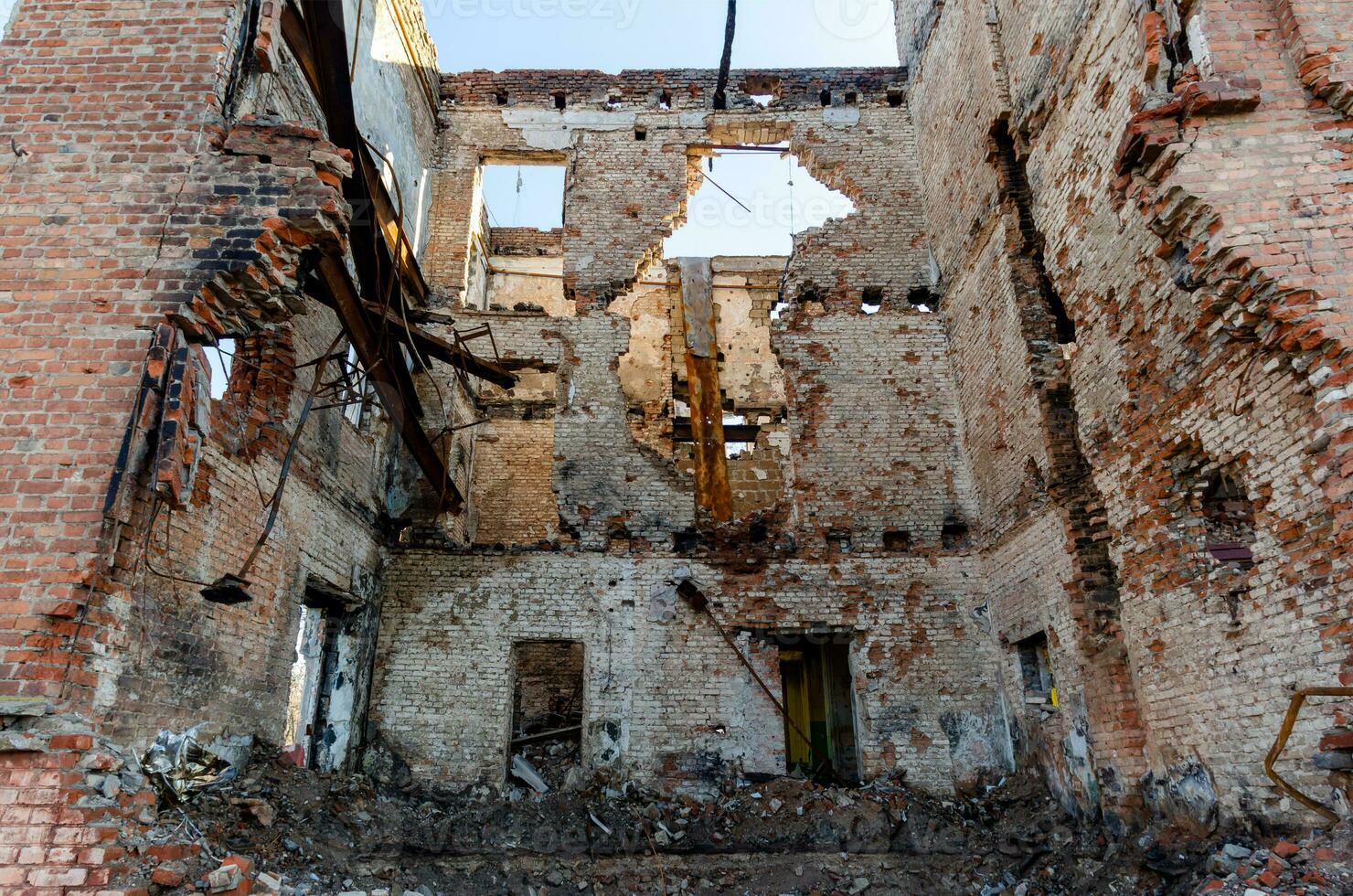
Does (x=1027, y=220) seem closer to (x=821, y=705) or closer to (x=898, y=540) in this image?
(x=898, y=540)

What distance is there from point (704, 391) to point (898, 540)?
3181 mm

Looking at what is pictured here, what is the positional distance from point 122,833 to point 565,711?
289 inches

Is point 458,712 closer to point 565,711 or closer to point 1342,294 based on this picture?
point 565,711

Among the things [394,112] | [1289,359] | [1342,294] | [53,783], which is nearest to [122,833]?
[53,783]

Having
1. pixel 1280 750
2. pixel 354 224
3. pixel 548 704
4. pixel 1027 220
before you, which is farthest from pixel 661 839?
pixel 1027 220

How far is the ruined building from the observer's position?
4.79m

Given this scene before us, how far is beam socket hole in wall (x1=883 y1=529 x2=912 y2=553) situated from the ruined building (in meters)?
0.05

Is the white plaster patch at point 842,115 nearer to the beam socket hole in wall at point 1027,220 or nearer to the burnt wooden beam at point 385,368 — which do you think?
the beam socket hole in wall at point 1027,220

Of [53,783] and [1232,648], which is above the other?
[1232,648]

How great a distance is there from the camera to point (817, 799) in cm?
771

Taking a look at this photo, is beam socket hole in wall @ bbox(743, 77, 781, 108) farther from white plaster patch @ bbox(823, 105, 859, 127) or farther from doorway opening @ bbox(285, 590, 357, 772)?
doorway opening @ bbox(285, 590, 357, 772)

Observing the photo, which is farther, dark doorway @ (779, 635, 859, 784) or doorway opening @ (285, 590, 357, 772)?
dark doorway @ (779, 635, 859, 784)

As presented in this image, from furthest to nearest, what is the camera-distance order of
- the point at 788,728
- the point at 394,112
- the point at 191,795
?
the point at 788,728, the point at 394,112, the point at 191,795

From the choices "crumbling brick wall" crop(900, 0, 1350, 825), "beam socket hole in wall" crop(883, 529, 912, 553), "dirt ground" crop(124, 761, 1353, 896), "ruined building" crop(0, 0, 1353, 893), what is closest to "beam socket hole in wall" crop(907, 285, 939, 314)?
"ruined building" crop(0, 0, 1353, 893)
